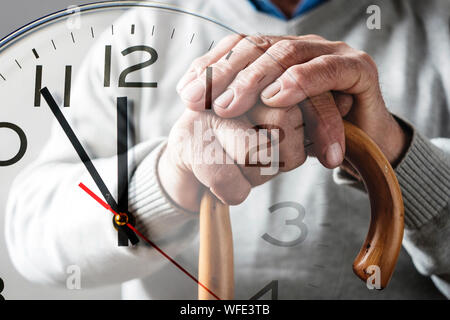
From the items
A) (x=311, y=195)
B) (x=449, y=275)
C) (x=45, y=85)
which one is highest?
(x=45, y=85)

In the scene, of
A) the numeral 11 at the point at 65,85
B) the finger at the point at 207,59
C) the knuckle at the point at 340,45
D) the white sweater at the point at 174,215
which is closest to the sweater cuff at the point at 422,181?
the white sweater at the point at 174,215

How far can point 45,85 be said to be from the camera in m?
0.55

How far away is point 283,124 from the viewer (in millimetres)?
469

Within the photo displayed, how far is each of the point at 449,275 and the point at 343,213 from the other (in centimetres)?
16

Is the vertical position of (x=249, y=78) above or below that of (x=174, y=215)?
above

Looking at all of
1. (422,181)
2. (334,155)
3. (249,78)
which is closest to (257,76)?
(249,78)

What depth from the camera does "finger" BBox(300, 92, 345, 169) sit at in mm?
470

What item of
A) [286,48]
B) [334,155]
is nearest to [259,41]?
[286,48]

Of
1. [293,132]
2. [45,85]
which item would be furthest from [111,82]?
[293,132]

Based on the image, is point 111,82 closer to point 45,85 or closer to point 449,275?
point 45,85

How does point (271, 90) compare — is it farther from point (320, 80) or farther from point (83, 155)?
point (83, 155)

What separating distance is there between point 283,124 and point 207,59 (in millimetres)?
105

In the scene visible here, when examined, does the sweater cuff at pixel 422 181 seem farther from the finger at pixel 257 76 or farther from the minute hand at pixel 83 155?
the minute hand at pixel 83 155

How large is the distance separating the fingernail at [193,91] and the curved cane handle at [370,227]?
0.09 m
